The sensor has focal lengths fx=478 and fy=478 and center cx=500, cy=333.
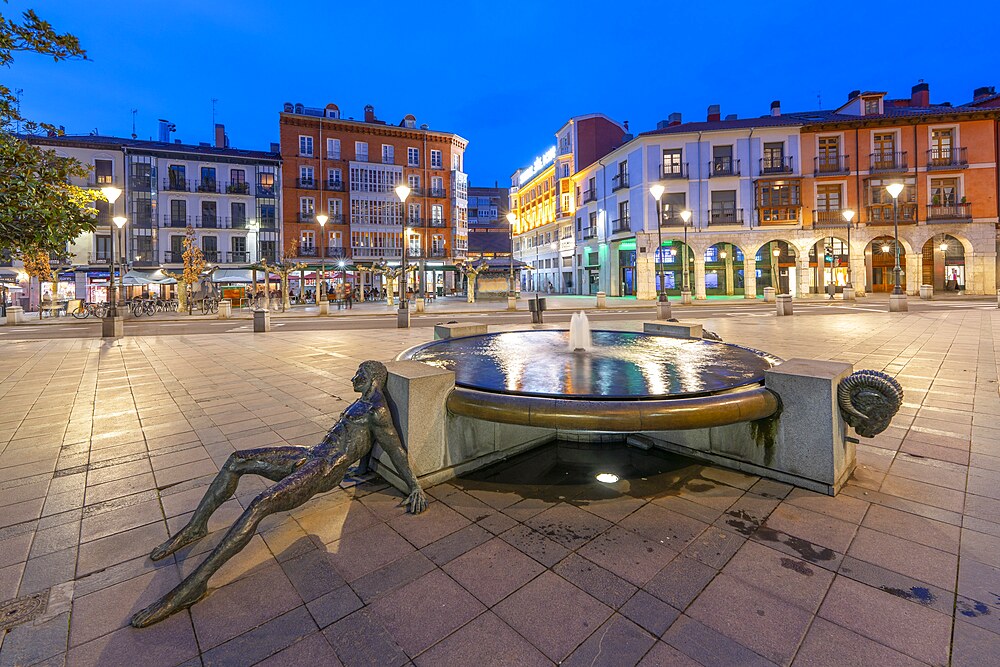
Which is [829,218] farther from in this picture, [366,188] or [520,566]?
[520,566]

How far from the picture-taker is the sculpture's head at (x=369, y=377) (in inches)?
153

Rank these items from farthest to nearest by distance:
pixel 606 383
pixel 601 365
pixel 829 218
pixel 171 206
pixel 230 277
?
pixel 171 206 → pixel 829 218 → pixel 230 277 → pixel 601 365 → pixel 606 383

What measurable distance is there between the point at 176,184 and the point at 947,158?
6339 cm

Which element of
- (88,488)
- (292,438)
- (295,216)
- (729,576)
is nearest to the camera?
(729,576)

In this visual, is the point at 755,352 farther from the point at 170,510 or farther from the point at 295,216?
the point at 295,216

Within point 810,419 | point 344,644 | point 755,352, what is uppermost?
point 755,352

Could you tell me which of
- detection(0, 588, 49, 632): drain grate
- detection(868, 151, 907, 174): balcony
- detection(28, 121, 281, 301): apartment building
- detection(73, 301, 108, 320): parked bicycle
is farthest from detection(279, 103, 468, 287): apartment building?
detection(0, 588, 49, 632): drain grate

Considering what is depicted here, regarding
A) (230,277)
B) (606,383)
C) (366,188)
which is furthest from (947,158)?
(230,277)

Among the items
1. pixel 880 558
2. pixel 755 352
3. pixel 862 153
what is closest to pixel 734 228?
pixel 862 153

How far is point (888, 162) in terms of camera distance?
37406 millimetres

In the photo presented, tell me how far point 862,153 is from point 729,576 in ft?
153

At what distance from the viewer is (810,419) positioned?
12.6ft

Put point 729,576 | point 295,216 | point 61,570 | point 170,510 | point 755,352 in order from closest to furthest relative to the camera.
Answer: point 729,576
point 61,570
point 170,510
point 755,352
point 295,216

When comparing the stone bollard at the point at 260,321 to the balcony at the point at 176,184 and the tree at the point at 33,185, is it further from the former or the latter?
the balcony at the point at 176,184
